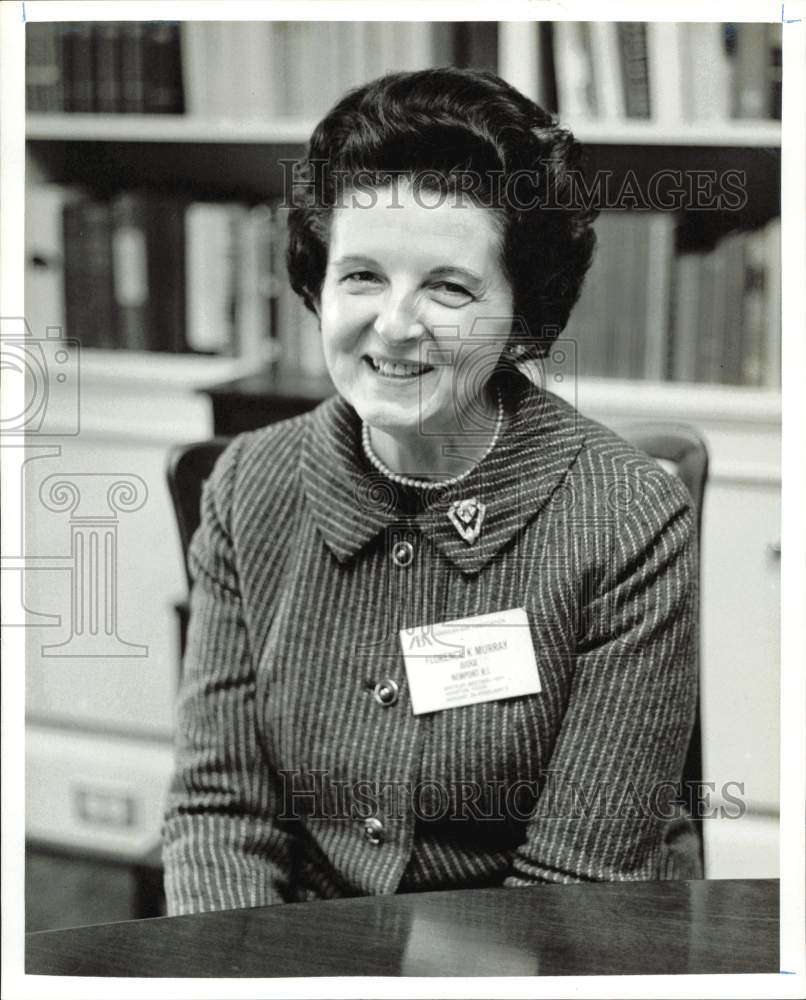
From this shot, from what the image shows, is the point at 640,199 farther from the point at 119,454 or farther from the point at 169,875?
the point at 169,875

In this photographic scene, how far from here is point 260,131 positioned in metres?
1.43

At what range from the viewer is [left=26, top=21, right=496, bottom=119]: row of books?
1.19 m

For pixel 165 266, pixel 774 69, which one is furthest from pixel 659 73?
pixel 165 266

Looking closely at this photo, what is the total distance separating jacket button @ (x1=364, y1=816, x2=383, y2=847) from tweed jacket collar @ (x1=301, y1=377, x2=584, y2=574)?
24 cm

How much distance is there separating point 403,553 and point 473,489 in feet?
0.29

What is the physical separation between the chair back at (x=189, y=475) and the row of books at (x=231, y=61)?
405 mm

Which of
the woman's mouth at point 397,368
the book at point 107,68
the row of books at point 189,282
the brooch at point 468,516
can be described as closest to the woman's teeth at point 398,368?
the woman's mouth at point 397,368

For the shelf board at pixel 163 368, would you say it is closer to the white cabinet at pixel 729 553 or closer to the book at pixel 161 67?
the book at pixel 161 67

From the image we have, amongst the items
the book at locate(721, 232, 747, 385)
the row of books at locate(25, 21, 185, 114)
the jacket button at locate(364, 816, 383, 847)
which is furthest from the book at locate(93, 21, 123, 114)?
the jacket button at locate(364, 816, 383, 847)

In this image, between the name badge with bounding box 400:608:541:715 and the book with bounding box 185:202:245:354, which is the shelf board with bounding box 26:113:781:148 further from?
the name badge with bounding box 400:608:541:715

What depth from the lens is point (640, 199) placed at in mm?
1022

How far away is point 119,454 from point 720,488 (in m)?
0.77

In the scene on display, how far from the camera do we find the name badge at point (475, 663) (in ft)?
3.21

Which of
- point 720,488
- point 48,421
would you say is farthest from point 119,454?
point 720,488
